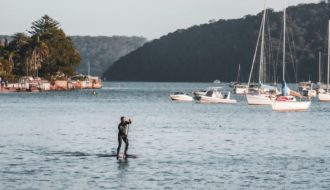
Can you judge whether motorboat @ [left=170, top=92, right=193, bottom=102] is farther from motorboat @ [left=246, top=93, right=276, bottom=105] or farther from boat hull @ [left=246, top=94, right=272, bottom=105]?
motorboat @ [left=246, top=93, right=276, bottom=105]

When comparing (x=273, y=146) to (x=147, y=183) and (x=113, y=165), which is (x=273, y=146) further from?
(x=147, y=183)

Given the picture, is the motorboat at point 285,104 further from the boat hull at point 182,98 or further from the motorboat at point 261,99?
the boat hull at point 182,98

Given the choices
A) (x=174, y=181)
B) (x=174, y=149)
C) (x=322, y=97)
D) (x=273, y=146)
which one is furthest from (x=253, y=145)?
(x=322, y=97)

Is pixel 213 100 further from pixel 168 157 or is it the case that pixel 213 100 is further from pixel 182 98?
pixel 168 157

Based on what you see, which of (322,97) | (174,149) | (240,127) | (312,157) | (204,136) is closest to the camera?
(312,157)

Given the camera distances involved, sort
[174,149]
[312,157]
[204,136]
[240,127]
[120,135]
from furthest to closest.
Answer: [240,127] → [204,136] → [174,149] → [312,157] → [120,135]

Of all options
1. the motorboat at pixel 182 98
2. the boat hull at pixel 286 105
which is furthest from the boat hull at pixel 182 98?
the boat hull at pixel 286 105

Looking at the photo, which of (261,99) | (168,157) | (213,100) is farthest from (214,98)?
(168,157)

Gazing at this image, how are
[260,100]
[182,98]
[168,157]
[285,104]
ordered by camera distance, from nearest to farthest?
[168,157] → [285,104] → [260,100] → [182,98]

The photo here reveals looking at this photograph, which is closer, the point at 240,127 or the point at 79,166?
the point at 79,166

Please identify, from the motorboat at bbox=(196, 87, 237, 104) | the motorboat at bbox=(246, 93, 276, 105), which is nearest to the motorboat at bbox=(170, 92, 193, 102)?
the motorboat at bbox=(196, 87, 237, 104)

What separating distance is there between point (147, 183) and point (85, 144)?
18.8 metres

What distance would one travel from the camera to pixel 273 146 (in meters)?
52.2

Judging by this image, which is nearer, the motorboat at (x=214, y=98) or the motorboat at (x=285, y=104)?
the motorboat at (x=285, y=104)
